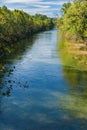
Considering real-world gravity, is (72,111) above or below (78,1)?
below

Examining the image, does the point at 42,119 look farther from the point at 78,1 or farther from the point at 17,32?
the point at 17,32

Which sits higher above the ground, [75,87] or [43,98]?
[43,98]

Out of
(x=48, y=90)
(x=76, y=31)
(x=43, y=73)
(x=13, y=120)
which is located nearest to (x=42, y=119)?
(x=13, y=120)

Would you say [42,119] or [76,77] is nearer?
[42,119]

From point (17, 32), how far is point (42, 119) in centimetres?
6000

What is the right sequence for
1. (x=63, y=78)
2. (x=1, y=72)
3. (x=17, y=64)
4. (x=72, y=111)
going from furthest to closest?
1. (x=17, y=64)
2. (x=1, y=72)
3. (x=63, y=78)
4. (x=72, y=111)

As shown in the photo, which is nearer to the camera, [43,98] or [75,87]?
[43,98]

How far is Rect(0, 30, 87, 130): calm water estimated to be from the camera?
2072 centimetres

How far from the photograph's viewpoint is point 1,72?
36.7 meters

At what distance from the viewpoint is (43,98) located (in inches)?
1040

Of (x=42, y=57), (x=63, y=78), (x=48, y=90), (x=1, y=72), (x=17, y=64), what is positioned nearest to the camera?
(x=48, y=90)

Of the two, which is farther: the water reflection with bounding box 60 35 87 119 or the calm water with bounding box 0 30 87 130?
the water reflection with bounding box 60 35 87 119

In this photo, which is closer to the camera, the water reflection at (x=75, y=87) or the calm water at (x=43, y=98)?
the calm water at (x=43, y=98)

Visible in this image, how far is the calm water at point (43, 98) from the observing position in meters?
20.7
